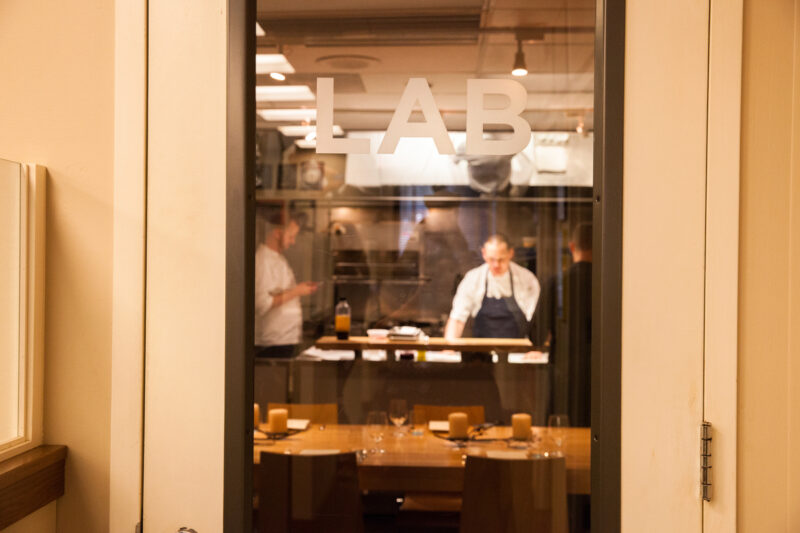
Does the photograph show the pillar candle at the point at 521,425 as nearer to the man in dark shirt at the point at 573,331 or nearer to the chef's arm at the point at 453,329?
the man in dark shirt at the point at 573,331

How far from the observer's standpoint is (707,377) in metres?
1.40

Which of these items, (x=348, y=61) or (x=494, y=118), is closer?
(x=494, y=118)

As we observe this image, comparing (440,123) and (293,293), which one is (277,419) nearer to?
(293,293)

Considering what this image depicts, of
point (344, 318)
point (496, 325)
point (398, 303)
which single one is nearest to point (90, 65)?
point (496, 325)

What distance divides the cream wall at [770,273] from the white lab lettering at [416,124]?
70 centimetres

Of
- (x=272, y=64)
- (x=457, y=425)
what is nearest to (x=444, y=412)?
(x=457, y=425)

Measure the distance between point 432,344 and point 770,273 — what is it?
1.38 meters

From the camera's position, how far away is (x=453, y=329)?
248cm

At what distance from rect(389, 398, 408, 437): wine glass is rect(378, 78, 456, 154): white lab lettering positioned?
1434 mm

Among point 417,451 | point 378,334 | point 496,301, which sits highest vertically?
point 496,301

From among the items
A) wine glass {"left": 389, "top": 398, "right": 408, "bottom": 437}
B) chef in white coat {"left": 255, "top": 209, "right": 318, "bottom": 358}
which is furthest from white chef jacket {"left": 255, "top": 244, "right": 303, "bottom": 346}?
wine glass {"left": 389, "top": 398, "right": 408, "bottom": 437}

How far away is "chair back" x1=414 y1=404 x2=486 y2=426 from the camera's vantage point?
2.23 meters

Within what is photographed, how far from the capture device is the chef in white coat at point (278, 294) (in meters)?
1.57

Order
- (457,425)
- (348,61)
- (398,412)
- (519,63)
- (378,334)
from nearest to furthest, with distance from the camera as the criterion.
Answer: (519,63) < (348,61) < (457,425) < (398,412) < (378,334)
